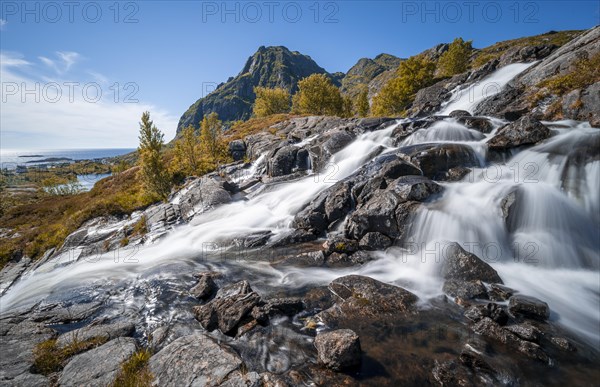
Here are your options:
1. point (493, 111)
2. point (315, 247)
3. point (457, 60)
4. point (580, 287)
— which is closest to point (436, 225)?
point (580, 287)

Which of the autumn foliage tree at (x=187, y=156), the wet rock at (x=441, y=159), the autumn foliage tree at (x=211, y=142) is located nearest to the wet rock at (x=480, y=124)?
the wet rock at (x=441, y=159)

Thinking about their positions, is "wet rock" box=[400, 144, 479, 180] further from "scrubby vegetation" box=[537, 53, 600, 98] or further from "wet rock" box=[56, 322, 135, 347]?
"wet rock" box=[56, 322, 135, 347]

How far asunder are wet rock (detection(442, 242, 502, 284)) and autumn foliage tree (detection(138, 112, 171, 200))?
25.0m

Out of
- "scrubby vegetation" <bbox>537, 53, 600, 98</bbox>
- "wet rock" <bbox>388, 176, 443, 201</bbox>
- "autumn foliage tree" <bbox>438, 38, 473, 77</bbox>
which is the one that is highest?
"autumn foliage tree" <bbox>438, 38, 473, 77</bbox>

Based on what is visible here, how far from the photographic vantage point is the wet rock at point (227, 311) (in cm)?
827

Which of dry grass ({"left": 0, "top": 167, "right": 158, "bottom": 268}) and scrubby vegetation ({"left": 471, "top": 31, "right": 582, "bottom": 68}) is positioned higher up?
scrubby vegetation ({"left": 471, "top": 31, "right": 582, "bottom": 68})

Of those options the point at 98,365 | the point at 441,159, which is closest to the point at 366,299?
the point at 98,365

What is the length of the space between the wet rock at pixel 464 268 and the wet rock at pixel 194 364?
8.88m

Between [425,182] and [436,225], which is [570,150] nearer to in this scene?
[425,182]

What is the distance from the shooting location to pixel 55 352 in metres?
7.12

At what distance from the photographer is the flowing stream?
10.3 meters

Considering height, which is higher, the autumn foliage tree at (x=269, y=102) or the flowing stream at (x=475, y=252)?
the autumn foliage tree at (x=269, y=102)

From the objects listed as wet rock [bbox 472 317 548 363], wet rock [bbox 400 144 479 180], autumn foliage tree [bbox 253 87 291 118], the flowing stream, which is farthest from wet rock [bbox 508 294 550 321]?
autumn foliage tree [bbox 253 87 291 118]

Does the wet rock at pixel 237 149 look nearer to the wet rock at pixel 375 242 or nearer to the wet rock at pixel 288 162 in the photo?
the wet rock at pixel 288 162
